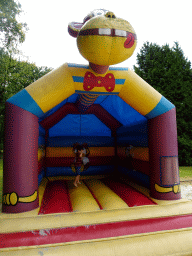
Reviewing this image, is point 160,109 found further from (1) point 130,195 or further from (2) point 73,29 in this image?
(2) point 73,29

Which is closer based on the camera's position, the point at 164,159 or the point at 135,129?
the point at 164,159

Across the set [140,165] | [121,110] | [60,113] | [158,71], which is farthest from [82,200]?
[158,71]

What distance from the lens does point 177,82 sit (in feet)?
30.6

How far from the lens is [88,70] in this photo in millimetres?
2596

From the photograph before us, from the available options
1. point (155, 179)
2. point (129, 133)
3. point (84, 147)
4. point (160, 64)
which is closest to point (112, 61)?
point (155, 179)

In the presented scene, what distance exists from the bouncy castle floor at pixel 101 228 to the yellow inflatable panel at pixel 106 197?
0.04ft

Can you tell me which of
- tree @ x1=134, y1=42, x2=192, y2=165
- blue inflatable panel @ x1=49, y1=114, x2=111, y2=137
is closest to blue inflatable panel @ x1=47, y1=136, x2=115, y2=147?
blue inflatable panel @ x1=49, y1=114, x2=111, y2=137

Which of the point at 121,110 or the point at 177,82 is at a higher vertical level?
the point at 177,82

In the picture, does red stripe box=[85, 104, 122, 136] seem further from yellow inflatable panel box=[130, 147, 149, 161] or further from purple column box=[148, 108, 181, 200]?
purple column box=[148, 108, 181, 200]

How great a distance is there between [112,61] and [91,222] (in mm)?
1743

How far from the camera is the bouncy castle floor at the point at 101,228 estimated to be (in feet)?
5.70

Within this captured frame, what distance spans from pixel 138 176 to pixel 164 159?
932 mm

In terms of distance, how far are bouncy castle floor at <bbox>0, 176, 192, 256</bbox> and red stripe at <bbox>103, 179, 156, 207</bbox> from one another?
0.05 feet

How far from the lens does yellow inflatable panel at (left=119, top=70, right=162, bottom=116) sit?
2715 mm
